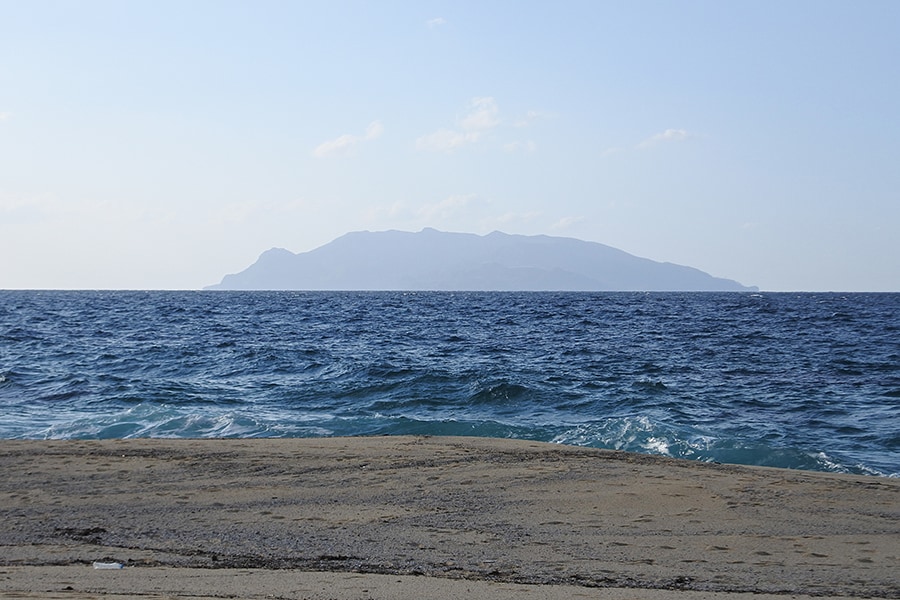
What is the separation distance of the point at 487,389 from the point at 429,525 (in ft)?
35.9

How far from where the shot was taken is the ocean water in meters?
14.0

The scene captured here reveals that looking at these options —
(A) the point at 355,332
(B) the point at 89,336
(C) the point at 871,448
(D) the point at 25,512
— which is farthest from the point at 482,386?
(B) the point at 89,336

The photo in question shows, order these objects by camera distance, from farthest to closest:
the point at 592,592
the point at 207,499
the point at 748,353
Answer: the point at 748,353 < the point at 207,499 < the point at 592,592

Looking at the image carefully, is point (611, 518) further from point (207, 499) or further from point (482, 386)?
point (482, 386)

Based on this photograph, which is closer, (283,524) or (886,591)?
(886,591)

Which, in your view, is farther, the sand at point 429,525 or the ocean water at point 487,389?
the ocean water at point 487,389

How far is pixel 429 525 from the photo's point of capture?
7277 mm

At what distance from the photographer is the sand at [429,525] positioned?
5.63m

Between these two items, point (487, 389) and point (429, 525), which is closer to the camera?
point (429, 525)

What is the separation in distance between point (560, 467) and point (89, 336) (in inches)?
1092

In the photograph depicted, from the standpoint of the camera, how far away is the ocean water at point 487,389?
13984 millimetres

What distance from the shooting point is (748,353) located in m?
26.8

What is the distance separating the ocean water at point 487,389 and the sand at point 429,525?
346cm

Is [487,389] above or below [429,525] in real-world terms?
below
